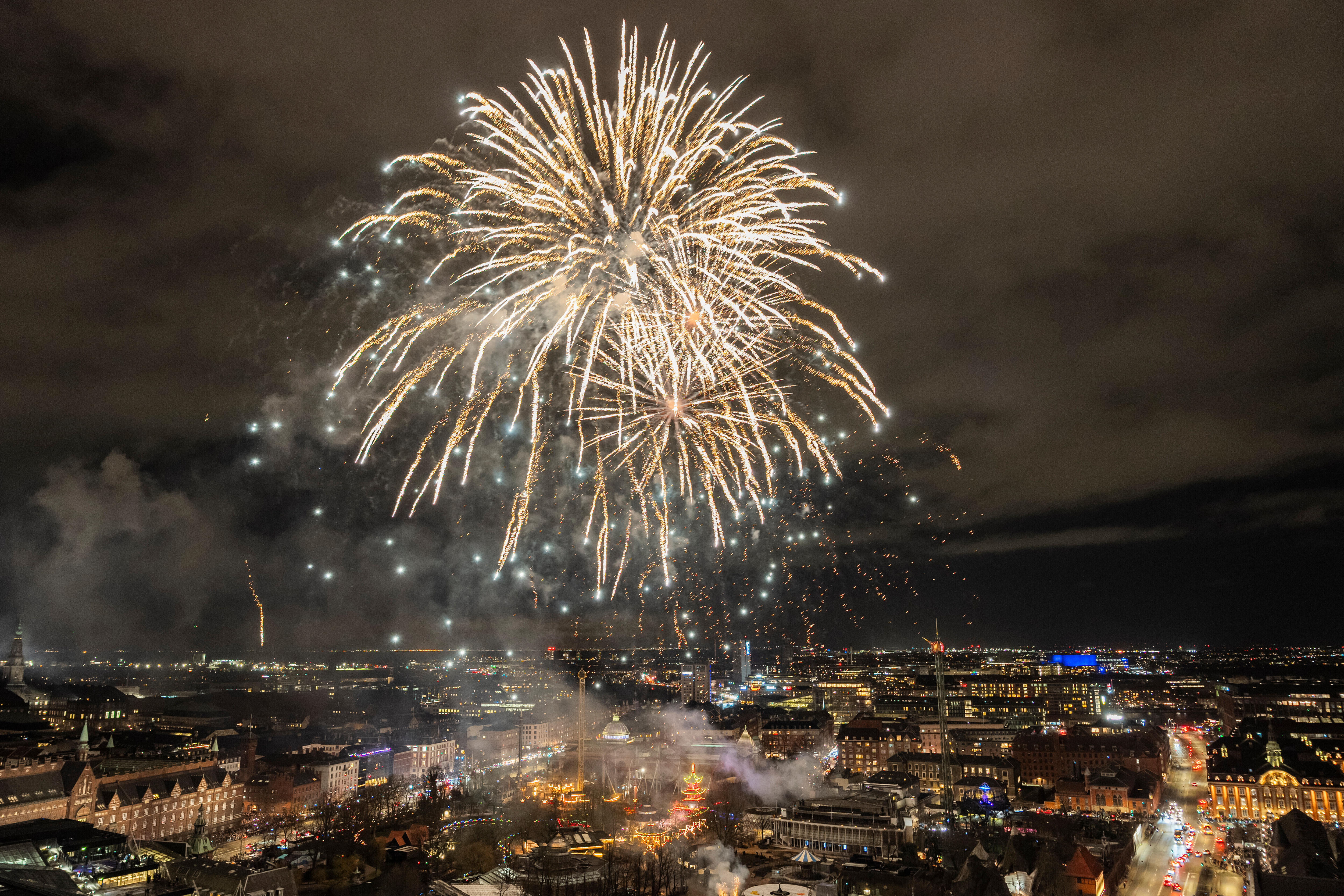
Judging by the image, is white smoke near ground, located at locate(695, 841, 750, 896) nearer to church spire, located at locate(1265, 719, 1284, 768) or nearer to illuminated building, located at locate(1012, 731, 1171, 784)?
church spire, located at locate(1265, 719, 1284, 768)

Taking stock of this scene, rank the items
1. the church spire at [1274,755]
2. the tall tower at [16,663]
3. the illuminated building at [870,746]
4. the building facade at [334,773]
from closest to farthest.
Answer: the church spire at [1274,755]
the building facade at [334,773]
the illuminated building at [870,746]
the tall tower at [16,663]

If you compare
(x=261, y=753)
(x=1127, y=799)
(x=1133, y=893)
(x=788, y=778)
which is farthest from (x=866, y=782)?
(x=261, y=753)

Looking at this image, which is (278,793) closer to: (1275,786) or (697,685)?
(1275,786)

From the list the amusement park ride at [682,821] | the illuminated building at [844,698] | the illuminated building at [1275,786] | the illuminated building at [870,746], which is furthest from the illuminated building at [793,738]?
the illuminated building at [1275,786]

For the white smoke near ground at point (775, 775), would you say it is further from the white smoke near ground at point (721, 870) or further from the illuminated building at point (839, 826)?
the white smoke near ground at point (721, 870)

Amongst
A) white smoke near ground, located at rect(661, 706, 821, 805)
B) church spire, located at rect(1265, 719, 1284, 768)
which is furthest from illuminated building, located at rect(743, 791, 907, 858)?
church spire, located at rect(1265, 719, 1284, 768)

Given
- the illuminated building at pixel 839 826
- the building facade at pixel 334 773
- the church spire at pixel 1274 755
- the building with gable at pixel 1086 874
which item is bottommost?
the building facade at pixel 334 773

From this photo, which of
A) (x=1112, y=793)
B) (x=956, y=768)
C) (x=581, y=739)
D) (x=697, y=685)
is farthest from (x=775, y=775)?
(x=697, y=685)
